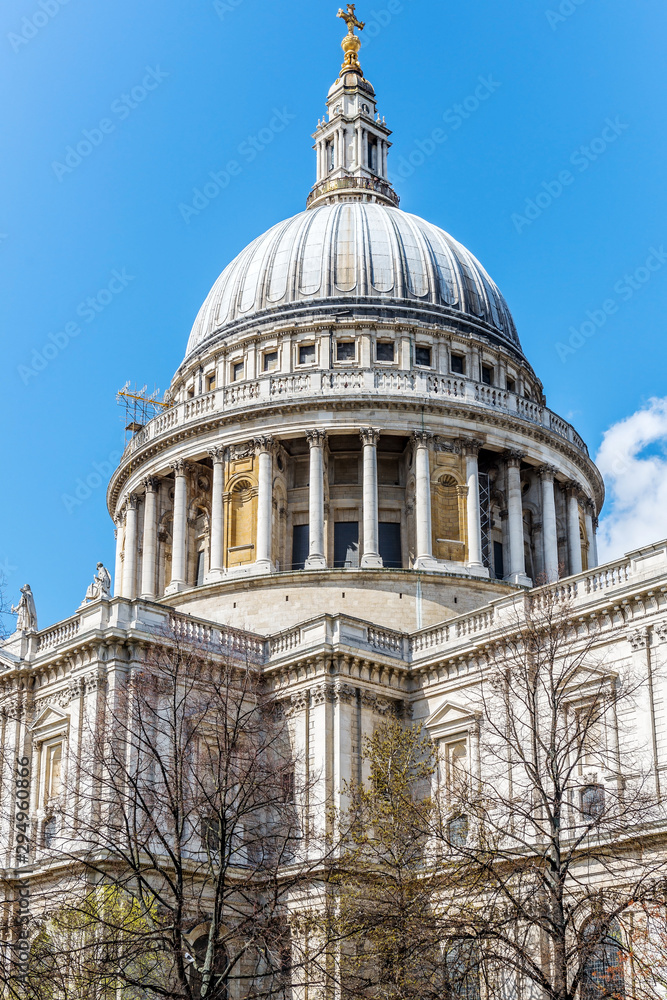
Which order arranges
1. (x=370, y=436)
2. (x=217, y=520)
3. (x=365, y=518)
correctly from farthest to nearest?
(x=217, y=520) < (x=370, y=436) < (x=365, y=518)

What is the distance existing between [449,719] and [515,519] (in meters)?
17.7

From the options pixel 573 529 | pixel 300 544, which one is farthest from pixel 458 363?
pixel 300 544

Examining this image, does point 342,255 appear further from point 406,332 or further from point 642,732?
point 642,732

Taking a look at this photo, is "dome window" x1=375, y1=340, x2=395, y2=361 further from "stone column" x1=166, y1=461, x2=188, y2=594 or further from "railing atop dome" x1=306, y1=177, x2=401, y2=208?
"railing atop dome" x1=306, y1=177, x2=401, y2=208

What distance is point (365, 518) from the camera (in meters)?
56.5

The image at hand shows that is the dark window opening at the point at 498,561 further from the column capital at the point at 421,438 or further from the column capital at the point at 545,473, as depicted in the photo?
the column capital at the point at 421,438

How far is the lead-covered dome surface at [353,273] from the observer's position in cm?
6412

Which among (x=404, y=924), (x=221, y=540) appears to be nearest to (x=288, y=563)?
(x=221, y=540)

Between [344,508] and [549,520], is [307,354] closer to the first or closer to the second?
[344,508]

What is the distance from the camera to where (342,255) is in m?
65.2

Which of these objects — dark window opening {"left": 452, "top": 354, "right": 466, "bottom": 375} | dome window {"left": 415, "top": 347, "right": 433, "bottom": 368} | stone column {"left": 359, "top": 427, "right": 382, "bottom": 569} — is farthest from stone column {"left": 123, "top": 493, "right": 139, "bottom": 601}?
dark window opening {"left": 452, "top": 354, "right": 466, "bottom": 375}

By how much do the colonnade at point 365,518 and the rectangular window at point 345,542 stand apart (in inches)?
36.6

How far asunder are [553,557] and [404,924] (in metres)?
33.3

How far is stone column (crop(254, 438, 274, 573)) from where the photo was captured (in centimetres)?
5591
